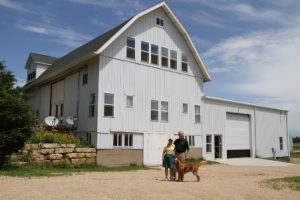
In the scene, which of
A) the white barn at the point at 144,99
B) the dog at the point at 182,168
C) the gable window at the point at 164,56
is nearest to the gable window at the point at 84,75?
the white barn at the point at 144,99

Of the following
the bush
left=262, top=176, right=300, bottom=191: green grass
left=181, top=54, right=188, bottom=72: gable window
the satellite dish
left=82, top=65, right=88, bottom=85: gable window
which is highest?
left=181, top=54, right=188, bottom=72: gable window

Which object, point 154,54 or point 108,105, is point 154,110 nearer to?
point 108,105

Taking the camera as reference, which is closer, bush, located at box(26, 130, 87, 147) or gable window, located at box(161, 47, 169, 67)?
bush, located at box(26, 130, 87, 147)

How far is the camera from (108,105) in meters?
22.5

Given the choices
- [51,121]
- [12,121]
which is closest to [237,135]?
[51,121]

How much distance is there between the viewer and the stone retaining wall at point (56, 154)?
19.1 meters

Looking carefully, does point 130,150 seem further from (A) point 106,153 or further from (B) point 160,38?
(B) point 160,38

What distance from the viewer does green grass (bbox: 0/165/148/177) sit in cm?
1566

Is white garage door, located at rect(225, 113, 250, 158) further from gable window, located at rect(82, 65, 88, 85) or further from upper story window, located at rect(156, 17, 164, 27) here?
gable window, located at rect(82, 65, 88, 85)

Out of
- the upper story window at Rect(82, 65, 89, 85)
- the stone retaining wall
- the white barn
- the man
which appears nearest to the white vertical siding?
the white barn

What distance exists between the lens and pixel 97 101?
22.1m

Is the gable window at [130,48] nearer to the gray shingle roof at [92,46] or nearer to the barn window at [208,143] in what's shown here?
the gray shingle roof at [92,46]

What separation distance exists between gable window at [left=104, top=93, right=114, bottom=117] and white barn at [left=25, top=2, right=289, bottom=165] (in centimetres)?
6

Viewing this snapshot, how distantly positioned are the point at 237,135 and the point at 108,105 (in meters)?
13.4
